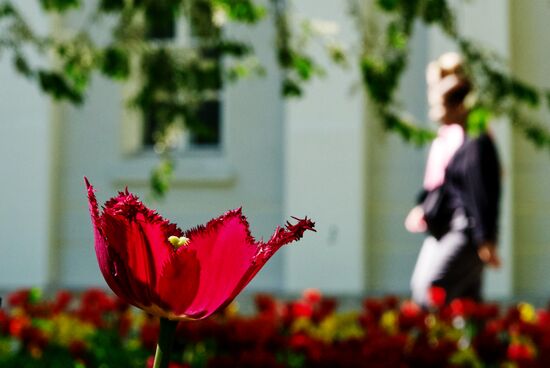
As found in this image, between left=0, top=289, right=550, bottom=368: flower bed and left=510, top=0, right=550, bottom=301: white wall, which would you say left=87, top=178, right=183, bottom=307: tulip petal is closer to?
left=0, top=289, right=550, bottom=368: flower bed

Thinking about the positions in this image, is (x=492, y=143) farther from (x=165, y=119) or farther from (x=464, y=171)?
(x=165, y=119)

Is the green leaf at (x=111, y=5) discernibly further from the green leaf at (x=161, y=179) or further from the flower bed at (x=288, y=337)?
the flower bed at (x=288, y=337)

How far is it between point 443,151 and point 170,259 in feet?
12.7

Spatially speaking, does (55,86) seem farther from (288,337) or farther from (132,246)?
(132,246)

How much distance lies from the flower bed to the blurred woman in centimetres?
29

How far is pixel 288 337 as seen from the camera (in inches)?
125

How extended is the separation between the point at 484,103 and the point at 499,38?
6496 mm

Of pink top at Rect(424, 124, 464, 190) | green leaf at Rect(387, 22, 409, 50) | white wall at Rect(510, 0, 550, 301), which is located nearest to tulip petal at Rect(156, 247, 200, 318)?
green leaf at Rect(387, 22, 409, 50)

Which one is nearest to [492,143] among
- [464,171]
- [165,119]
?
[464,171]

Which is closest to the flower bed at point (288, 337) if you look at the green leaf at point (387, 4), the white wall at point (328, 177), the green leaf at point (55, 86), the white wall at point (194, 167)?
the green leaf at point (55, 86)

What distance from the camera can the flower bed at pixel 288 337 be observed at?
2.67 meters

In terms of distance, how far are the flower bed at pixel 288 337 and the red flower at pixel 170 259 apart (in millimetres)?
1244

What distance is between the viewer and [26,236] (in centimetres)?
1051

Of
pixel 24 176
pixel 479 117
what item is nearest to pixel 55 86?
pixel 479 117
